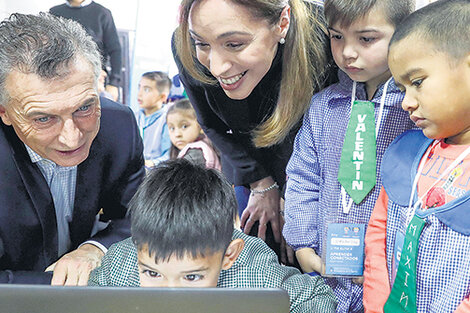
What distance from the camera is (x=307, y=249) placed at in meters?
1.69

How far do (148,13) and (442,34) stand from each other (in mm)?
3999

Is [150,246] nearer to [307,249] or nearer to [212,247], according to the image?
[212,247]

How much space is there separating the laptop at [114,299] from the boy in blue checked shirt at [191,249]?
0.54 m

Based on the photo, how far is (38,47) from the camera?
1.46 metres

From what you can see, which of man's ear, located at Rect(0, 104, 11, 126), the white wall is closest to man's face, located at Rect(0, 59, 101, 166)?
man's ear, located at Rect(0, 104, 11, 126)

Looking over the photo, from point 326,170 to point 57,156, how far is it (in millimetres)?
763

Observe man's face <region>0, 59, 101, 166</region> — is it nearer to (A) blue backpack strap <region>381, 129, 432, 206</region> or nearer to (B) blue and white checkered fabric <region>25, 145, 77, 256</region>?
(B) blue and white checkered fabric <region>25, 145, 77, 256</region>

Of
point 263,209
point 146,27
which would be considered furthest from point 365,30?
point 146,27

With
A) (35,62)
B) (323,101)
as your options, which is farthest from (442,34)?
(35,62)

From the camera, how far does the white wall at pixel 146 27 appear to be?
4.92 meters

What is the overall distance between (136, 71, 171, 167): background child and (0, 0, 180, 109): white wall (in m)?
0.14

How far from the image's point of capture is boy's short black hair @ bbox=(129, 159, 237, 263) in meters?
1.23

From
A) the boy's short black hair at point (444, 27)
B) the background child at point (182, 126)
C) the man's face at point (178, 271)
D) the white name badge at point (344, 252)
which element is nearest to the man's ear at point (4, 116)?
the man's face at point (178, 271)

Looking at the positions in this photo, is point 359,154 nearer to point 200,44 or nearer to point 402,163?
point 402,163
